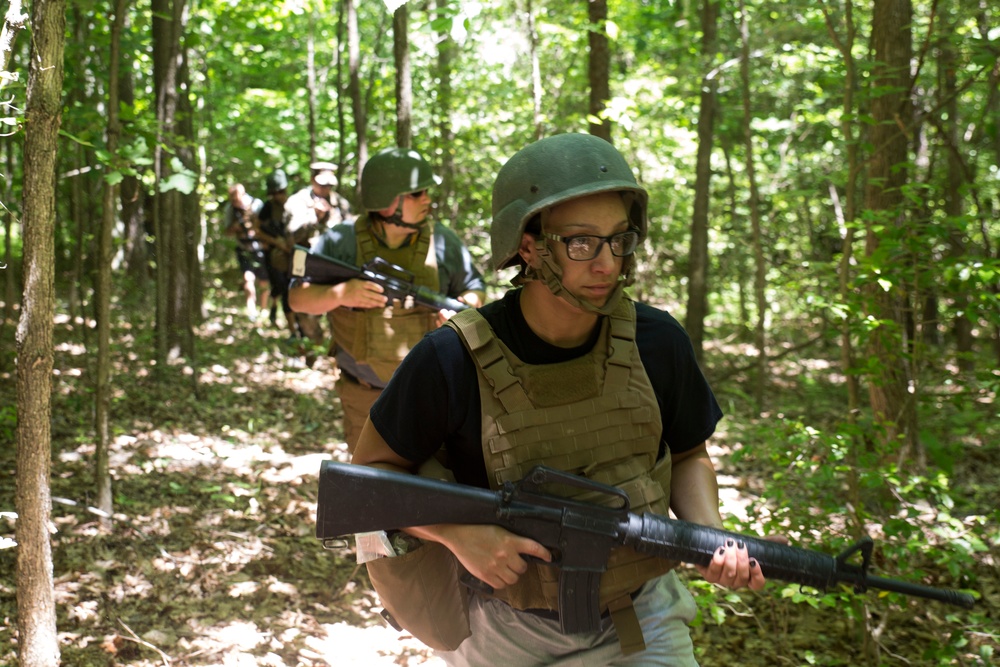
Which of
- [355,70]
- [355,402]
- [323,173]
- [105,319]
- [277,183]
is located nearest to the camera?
[355,402]

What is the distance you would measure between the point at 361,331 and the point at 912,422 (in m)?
3.79

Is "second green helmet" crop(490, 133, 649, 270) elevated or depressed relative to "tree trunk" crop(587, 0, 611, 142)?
depressed

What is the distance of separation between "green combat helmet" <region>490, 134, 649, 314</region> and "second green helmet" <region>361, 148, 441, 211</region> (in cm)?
238

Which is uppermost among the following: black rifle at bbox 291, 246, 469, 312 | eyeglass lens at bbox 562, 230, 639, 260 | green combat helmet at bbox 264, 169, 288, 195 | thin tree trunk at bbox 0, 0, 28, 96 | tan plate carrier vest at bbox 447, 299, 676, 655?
green combat helmet at bbox 264, 169, 288, 195

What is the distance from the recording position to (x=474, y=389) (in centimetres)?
206

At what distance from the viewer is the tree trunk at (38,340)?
3066 mm

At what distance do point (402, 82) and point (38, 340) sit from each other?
4.72 metres

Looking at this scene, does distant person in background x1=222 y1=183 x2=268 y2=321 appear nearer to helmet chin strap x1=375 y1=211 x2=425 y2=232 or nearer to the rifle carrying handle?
helmet chin strap x1=375 y1=211 x2=425 y2=232

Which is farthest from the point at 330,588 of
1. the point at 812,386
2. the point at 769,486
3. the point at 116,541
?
the point at 812,386

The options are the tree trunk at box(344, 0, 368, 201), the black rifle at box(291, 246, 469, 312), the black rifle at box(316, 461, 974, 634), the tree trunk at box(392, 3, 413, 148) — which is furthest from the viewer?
the tree trunk at box(344, 0, 368, 201)

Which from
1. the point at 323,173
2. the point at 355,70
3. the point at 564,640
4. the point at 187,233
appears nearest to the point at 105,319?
the point at 564,640

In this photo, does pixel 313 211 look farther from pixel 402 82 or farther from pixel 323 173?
pixel 402 82

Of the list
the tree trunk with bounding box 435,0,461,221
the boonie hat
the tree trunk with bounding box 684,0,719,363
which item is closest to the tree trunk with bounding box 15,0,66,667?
the boonie hat

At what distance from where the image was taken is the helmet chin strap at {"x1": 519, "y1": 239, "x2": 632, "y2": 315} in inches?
81.4
